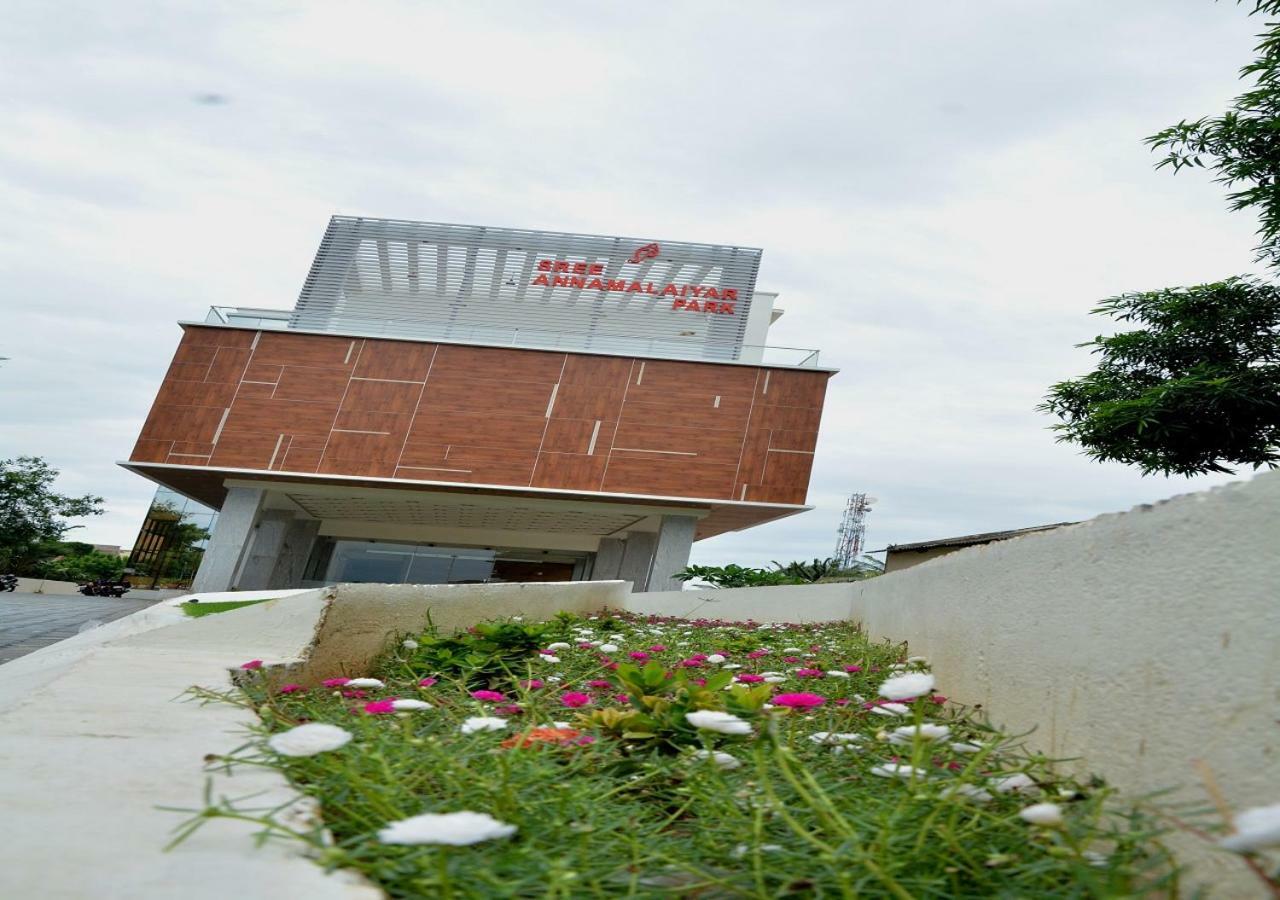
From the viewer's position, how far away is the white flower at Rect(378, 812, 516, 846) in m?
0.83

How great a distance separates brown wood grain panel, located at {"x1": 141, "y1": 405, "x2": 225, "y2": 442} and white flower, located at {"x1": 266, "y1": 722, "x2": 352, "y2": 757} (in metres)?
18.9

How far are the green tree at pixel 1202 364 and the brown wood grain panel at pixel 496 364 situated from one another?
36.9 feet

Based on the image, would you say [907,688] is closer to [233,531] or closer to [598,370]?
[598,370]

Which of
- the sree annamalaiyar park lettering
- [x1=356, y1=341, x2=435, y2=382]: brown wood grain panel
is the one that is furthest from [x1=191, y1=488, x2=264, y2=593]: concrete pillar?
the sree annamalaiyar park lettering

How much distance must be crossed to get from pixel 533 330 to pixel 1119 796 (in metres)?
17.8

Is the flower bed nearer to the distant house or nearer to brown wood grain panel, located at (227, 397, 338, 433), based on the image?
the distant house

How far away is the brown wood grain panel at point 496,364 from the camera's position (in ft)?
58.6

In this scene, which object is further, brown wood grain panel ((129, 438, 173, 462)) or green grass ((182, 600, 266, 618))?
brown wood grain panel ((129, 438, 173, 462))

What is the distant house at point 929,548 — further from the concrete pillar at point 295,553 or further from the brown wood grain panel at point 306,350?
the concrete pillar at point 295,553

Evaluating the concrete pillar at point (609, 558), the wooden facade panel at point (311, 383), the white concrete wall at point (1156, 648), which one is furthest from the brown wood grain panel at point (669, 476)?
the white concrete wall at point (1156, 648)

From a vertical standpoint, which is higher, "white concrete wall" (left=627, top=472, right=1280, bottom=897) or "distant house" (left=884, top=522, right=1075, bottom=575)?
"distant house" (left=884, top=522, right=1075, bottom=575)

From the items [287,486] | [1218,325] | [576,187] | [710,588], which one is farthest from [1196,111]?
[287,486]

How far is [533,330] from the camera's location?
18.4 meters

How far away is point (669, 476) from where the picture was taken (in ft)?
56.6
